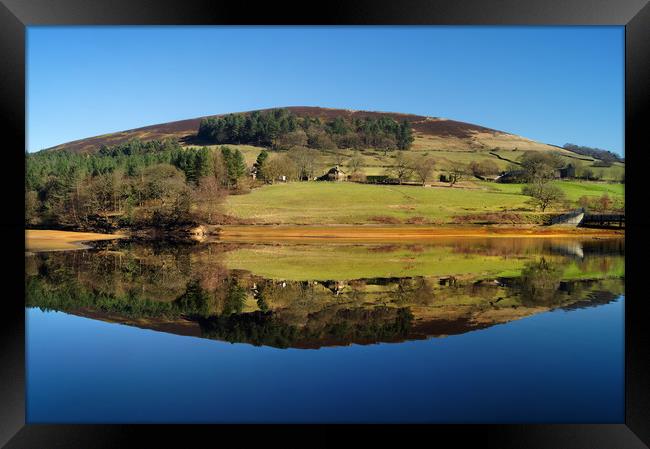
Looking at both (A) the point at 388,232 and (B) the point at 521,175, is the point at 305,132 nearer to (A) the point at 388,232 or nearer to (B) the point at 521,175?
(B) the point at 521,175

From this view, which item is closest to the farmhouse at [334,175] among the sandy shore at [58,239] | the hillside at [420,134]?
the sandy shore at [58,239]

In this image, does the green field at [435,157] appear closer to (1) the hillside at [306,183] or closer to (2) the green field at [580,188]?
(1) the hillside at [306,183]

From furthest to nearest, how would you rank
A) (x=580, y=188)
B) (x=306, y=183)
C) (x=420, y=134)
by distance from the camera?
(x=420, y=134) < (x=580, y=188) < (x=306, y=183)

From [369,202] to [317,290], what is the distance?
26879 mm

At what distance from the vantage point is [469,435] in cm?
422

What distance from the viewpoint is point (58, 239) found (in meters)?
30.8

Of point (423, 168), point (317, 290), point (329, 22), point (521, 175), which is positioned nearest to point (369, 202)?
point (423, 168)

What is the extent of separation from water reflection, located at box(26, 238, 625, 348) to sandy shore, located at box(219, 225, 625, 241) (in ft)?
28.4

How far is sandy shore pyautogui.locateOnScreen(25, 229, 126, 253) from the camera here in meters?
26.2

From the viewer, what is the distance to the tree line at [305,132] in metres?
63.4

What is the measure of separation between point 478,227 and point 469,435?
3248 centimetres

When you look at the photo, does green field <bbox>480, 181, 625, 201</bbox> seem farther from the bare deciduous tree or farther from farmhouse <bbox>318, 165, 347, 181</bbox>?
farmhouse <bbox>318, 165, 347, 181</bbox>

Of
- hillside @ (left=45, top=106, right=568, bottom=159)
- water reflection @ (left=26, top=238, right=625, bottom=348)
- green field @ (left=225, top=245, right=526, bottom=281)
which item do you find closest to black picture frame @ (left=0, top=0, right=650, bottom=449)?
water reflection @ (left=26, top=238, right=625, bottom=348)
